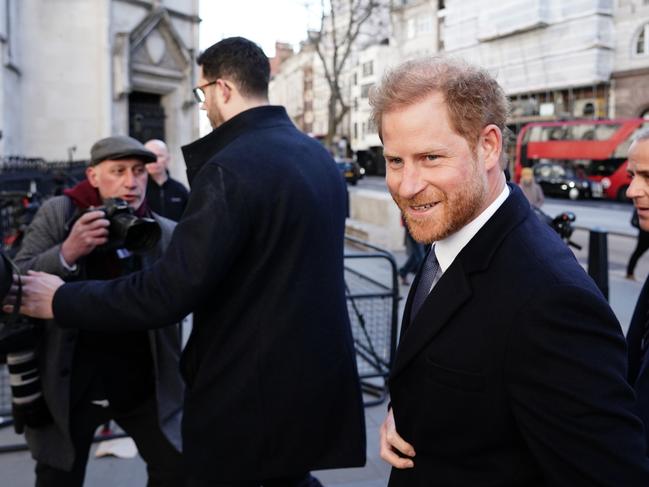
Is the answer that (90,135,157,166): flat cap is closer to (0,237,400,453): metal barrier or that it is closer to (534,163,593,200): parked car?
(0,237,400,453): metal barrier

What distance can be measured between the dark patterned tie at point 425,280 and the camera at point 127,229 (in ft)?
4.00

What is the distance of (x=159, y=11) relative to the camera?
51.6 feet

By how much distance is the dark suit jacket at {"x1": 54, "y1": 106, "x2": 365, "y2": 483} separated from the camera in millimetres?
2195

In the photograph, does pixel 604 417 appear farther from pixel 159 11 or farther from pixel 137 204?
pixel 159 11

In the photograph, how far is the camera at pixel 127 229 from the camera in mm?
2557

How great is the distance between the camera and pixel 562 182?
3186 cm

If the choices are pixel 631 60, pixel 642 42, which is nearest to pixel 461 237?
pixel 631 60

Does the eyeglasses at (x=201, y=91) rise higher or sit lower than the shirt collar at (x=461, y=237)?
higher

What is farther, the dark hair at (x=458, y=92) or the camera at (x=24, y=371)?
the camera at (x=24, y=371)

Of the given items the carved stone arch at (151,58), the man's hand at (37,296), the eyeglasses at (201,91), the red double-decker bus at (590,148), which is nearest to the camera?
the man's hand at (37,296)

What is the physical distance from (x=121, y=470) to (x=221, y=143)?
97.3 inches

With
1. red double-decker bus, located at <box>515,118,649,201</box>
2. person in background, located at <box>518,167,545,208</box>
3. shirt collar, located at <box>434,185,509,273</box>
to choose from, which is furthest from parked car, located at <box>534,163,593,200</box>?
shirt collar, located at <box>434,185,509,273</box>

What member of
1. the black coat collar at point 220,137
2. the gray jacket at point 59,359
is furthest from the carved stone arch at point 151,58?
the black coat collar at point 220,137

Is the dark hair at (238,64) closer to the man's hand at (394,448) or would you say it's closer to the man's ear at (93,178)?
the man's ear at (93,178)
